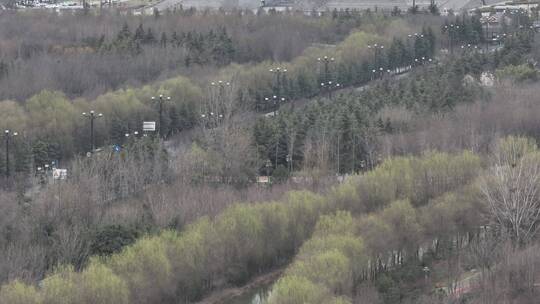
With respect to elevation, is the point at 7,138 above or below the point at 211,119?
above

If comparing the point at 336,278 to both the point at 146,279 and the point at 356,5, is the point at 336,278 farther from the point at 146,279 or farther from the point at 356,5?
the point at 356,5

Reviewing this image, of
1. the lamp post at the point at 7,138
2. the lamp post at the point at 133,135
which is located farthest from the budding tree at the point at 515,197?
the lamp post at the point at 7,138

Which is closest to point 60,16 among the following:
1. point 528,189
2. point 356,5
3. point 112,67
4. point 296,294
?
point 112,67

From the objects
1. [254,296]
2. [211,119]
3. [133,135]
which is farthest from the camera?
[211,119]

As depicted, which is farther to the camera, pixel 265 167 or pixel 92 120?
pixel 92 120

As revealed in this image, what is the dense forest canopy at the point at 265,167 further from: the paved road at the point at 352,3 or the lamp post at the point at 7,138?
the paved road at the point at 352,3

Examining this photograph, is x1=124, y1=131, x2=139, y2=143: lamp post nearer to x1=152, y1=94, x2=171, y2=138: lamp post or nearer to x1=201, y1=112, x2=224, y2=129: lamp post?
x1=152, y1=94, x2=171, y2=138: lamp post

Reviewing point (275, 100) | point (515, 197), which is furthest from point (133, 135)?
point (515, 197)

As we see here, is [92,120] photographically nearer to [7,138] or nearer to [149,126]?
[149,126]
